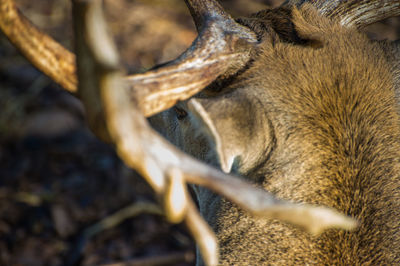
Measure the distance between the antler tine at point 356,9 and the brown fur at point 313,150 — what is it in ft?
1.30

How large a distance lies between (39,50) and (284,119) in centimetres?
100

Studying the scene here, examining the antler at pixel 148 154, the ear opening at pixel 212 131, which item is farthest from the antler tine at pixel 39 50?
the ear opening at pixel 212 131

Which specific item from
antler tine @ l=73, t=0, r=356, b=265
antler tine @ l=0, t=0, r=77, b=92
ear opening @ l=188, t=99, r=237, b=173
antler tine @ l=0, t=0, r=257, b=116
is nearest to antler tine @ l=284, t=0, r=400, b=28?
antler tine @ l=0, t=0, r=257, b=116

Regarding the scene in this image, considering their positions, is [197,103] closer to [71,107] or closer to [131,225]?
[131,225]

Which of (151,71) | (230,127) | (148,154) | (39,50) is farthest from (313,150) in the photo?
(39,50)

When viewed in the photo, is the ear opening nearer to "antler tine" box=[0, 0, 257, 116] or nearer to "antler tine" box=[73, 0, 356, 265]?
"antler tine" box=[0, 0, 257, 116]

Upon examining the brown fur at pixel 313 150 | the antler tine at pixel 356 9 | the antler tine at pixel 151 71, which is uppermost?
the antler tine at pixel 356 9

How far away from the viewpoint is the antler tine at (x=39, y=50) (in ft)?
5.00

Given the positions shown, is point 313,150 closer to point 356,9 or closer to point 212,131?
point 212,131

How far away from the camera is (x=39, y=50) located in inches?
60.5

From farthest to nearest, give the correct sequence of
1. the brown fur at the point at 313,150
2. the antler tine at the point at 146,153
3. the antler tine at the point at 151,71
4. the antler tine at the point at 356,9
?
the antler tine at the point at 356,9
the brown fur at the point at 313,150
the antler tine at the point at 151,71
the antler tine at the point at 146,153

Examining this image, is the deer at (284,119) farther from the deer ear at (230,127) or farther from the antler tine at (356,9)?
the antler tine at (356,9)

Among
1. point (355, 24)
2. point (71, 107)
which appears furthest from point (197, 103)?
A: point (71, 107)

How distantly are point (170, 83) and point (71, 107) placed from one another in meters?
3.73
